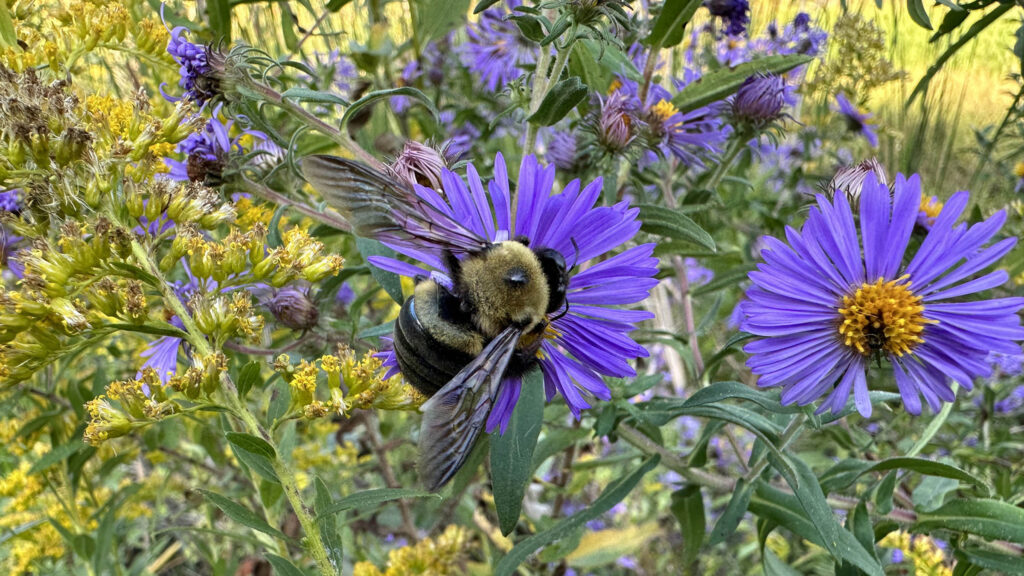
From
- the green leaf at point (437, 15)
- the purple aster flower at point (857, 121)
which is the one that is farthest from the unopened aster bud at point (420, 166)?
the purple aster flower at point (857, 121)

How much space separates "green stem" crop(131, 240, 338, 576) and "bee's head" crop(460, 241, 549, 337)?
31 centimetres

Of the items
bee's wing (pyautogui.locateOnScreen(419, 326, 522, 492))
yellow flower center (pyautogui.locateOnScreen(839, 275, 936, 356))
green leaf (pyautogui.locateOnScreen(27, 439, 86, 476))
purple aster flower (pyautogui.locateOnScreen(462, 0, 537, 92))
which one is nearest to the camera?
bee's wing (pyautogui.locateOnScreen(419, 326, 522, 492))

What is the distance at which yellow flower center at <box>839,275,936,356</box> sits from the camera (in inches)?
39.9

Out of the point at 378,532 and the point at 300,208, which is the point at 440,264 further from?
the point at 378,532

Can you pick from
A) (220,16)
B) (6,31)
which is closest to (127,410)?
(6,31)

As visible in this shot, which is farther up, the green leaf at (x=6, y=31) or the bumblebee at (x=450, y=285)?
the green leaf at (x=6, y=31)

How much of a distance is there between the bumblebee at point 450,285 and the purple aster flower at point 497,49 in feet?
4.34

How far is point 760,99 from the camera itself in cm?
148

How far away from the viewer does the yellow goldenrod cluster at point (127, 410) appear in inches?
36.1

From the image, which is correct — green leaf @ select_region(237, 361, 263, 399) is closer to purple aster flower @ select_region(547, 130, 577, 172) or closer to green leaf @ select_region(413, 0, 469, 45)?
purple aster flower @ select_region(547, 130, 577, 172)

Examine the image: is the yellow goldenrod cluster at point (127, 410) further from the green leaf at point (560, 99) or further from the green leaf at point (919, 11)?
the green leaf at point (919, 11)

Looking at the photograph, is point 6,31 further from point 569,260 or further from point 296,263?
point 569,260

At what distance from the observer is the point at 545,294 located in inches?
41.0

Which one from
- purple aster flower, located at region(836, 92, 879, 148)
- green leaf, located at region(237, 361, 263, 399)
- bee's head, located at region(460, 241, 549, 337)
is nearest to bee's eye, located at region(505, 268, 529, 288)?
bee's head, located at region(460, 241, 549, 337)
